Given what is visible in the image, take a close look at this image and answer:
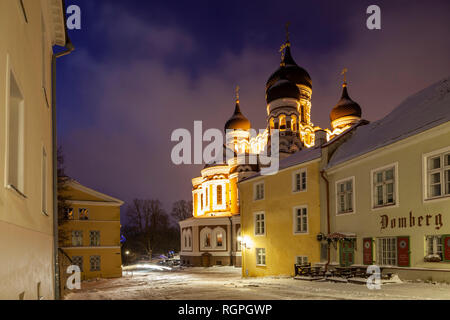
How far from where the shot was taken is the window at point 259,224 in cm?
3041

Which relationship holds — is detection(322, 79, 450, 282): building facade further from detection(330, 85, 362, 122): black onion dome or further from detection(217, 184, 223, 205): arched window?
detection(330, 85, 362, 122): black onion dome

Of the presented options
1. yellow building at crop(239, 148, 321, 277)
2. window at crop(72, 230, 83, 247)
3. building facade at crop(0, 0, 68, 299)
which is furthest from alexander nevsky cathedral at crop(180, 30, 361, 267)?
building facade at crop(0, 0, 68, 299)

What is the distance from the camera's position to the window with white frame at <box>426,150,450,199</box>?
15570 mm

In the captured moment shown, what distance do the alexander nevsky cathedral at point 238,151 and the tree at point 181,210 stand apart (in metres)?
29.1

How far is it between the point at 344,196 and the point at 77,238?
83.8ft

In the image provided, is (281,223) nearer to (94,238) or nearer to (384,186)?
(384,186)

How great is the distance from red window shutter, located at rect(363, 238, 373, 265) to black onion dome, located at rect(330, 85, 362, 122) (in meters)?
41.7

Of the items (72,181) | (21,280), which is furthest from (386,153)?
(72,181)

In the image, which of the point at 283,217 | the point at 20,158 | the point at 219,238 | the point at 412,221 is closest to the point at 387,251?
the point at 412,221

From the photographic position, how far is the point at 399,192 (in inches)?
711

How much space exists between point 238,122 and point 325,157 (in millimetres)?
40123

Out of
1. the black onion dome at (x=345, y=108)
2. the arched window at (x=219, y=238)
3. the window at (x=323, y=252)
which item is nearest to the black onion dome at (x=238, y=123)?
the black onion dome at (x=345, y=108)

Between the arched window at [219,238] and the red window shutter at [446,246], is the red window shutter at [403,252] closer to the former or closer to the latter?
the red window shutter at [446,246]
